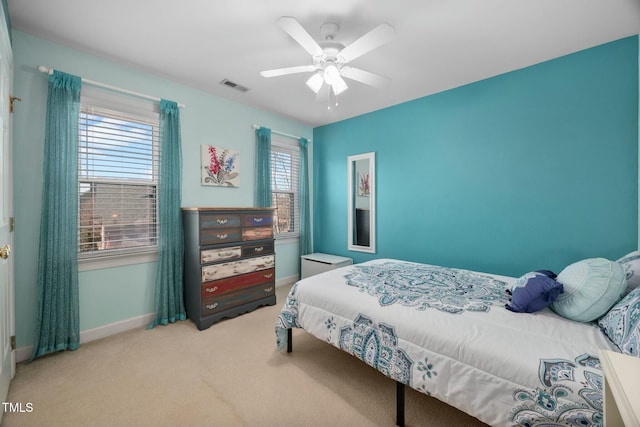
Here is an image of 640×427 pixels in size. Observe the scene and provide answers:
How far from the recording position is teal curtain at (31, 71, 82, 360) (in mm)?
2189

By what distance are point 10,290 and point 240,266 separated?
1727 millimetres

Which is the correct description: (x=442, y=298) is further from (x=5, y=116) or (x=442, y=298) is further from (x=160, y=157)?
(x=5, y=116)

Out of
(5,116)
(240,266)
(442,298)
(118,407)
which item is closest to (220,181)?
(240,266)

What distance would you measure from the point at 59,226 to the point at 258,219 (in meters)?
1.75

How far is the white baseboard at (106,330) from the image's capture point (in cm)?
215

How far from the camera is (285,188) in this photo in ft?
14.1

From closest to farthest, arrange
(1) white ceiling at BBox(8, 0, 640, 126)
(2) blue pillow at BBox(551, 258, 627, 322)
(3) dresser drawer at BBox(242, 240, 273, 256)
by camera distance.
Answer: (2) blue pillow at BBox(551, 258, 627, 322) → (1) white ceiling at BBox(8, 0, 640, 126) → (3) dresser drawer at BBox(242, 240, 273, 256)

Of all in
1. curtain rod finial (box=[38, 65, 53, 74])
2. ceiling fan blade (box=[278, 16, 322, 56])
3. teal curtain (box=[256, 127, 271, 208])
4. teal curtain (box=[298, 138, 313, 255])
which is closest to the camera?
ceiling fan blade (box=[278, 16, 322, 56])

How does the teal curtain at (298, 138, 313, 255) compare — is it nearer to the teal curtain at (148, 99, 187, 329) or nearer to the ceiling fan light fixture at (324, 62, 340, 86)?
the teal curtain at (148, 99, 187, 329)

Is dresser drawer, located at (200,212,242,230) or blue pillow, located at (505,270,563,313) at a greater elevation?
dresser drawer, located at (200,212,242,230)

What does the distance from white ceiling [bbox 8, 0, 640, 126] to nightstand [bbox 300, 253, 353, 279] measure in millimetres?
2425

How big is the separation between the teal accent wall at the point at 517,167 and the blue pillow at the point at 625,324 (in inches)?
56.3

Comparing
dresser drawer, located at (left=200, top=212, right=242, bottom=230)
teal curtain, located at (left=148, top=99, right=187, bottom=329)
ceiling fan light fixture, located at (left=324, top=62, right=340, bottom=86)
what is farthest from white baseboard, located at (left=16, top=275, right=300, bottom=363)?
ceiling fan light fixture, located at (left=324, top=62, right=340, bottom=86)

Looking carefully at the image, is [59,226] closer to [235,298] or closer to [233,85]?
[235,298]
